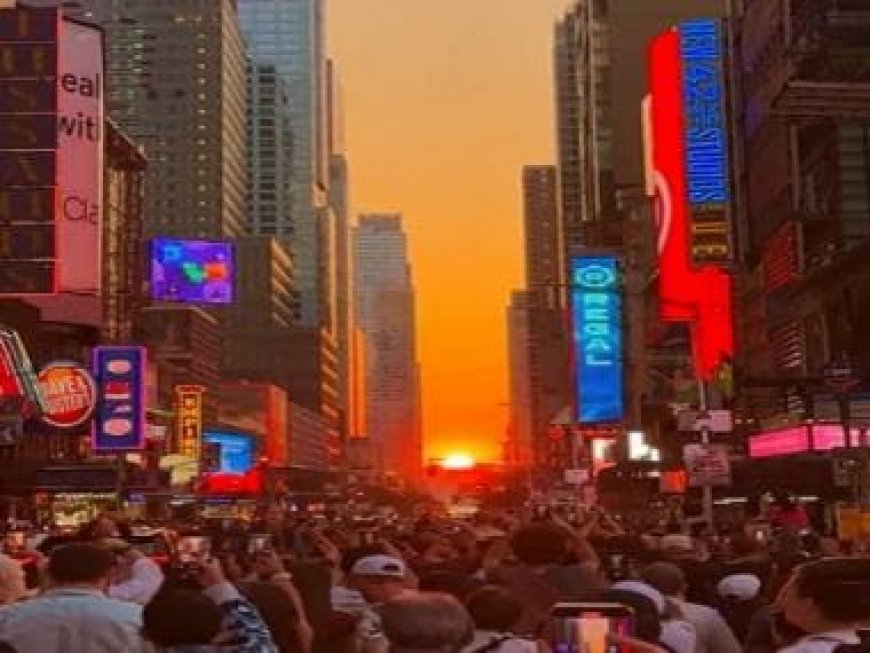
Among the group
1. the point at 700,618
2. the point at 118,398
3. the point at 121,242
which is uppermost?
the point at 121,242

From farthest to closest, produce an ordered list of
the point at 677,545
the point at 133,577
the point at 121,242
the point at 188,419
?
the point at 188,419, the point at 121,242, the point at 677,545, the point at 133,577

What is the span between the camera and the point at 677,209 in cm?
6906

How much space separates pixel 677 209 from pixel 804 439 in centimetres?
2735

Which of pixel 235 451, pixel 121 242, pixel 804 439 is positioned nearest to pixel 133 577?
pixel 804 439

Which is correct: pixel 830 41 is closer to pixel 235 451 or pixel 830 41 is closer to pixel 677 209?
pixel 677 209

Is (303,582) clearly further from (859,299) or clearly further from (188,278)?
(188,278)

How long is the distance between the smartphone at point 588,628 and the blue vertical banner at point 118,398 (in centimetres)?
5506

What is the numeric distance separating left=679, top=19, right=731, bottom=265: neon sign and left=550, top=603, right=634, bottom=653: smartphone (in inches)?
2464

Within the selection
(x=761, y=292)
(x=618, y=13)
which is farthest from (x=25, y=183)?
(x=618, y=13)

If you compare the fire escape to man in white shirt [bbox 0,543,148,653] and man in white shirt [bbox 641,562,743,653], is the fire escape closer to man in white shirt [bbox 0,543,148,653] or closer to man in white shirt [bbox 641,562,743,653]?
man in white shirt [bbox 641,562,743,653]

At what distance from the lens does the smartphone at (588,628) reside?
193 inches

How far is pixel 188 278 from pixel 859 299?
30.1m

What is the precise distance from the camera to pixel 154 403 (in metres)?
113

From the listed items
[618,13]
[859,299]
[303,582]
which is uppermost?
[618,13]
